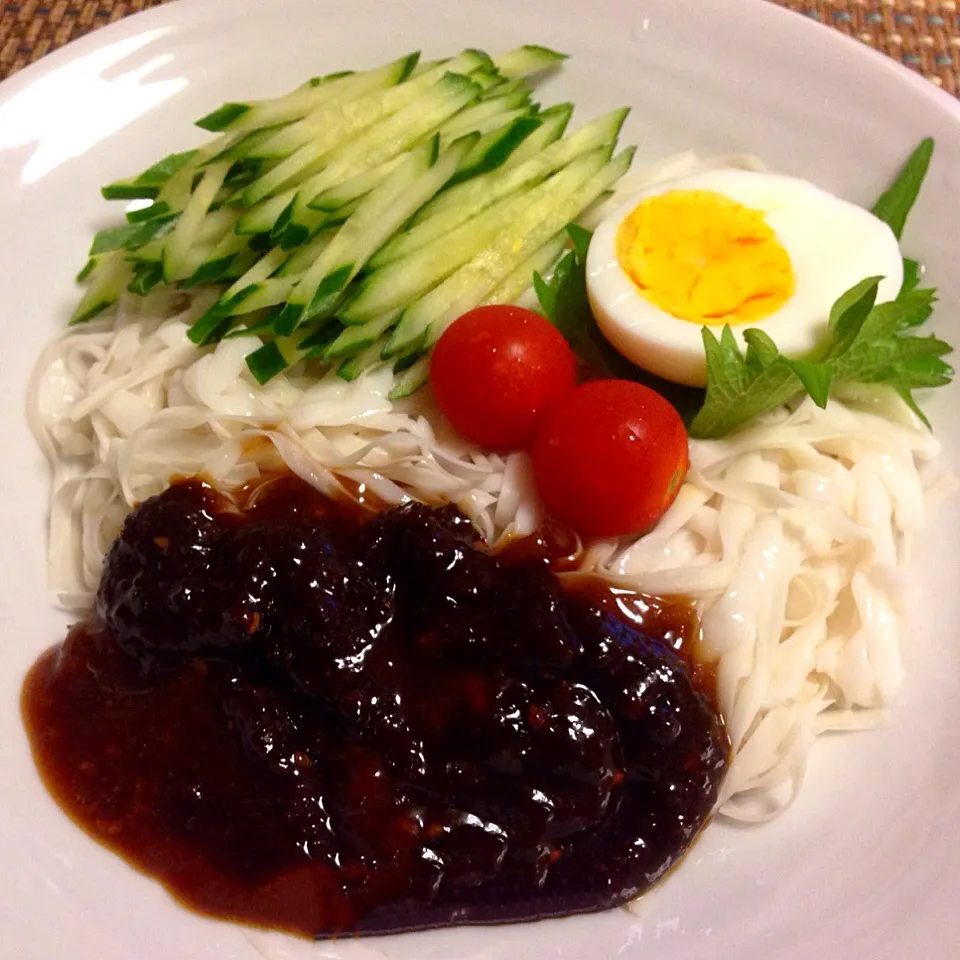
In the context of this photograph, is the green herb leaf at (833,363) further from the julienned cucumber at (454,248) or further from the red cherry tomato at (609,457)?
the julienned cucumber at (454,248)

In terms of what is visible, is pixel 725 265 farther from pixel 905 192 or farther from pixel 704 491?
pixel 905 192

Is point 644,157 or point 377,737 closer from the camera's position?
point 377,737

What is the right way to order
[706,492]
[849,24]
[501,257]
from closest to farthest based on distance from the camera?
[706,492] < [501,257] < [849,24]

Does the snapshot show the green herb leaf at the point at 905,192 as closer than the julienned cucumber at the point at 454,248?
No

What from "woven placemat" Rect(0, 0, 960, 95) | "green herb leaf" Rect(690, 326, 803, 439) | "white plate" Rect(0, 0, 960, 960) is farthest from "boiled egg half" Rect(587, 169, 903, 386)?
"woven placemat" Rect(0, 0, 960, 95)

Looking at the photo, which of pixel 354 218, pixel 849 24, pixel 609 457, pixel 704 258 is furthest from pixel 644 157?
pixel 609 457

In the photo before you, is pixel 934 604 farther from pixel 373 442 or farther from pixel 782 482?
pixel 373 442

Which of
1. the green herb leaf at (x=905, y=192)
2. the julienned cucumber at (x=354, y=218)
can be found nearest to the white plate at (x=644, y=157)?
the green herb leaf at (x=905, y=192)
